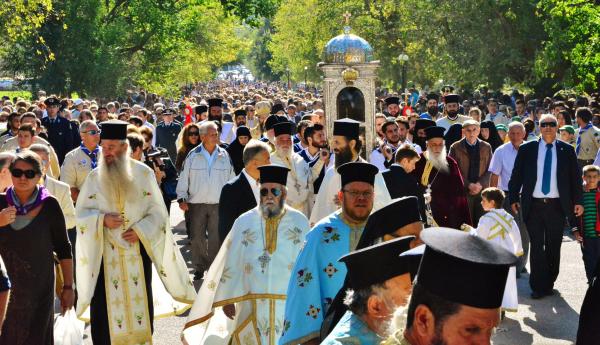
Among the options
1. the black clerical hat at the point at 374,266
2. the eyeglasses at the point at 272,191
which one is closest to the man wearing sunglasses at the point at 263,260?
the eyeglasses at the point at 272,191

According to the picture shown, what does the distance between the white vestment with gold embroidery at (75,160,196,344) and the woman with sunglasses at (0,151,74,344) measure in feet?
4.85

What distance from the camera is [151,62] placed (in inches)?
1674

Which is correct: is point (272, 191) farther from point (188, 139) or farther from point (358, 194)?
point (188, 139)

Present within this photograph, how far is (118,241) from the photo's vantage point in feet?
31.0

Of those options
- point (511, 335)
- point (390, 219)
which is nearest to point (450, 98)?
point (511, 335)

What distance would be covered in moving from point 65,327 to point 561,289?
6.27 metres

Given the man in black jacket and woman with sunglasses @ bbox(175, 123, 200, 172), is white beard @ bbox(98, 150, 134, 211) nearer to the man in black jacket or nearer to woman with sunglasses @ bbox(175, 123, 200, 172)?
the man in black jacket

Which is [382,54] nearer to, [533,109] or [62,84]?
[62,84]

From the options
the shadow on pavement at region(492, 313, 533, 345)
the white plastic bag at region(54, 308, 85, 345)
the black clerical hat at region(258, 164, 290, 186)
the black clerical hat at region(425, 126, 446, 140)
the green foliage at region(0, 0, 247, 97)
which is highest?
the green foliage at region(0, 0, 247, 97)

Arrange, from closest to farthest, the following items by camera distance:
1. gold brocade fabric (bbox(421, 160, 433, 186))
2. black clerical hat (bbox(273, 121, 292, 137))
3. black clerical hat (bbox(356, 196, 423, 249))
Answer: black clerical hat (bbox(356, 196, 423, 249)), gold brocade fabric (bbox(421, 160, 433, 186)), black clerical hat (bbox(273, 121, 292, 137))

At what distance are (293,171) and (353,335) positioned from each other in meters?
8.35

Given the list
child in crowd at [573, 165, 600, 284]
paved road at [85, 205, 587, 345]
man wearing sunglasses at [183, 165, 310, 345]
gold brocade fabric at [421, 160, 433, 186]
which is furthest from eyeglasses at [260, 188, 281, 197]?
child in crowd at [573, 165, 600, 284]

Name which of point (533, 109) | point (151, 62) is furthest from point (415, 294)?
point (151, 62)

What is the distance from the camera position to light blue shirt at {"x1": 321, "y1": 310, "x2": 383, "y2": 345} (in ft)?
13.5
